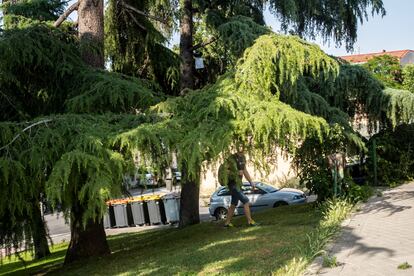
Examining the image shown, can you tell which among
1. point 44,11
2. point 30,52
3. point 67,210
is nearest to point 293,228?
point 67,210

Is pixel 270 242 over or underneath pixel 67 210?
underneath

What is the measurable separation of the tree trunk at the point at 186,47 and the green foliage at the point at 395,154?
661 centimetres

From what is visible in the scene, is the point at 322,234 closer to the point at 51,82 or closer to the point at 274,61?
the point at 274,61

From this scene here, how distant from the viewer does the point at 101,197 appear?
5.75 meters

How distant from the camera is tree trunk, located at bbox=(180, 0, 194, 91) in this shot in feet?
42.8

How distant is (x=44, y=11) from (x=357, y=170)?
417 inches

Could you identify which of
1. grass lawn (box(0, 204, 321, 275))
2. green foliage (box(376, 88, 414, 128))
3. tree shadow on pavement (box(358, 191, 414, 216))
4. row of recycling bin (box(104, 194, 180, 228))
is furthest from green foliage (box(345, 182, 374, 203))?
row of recycling bin (box(104, 194, 180, 228))

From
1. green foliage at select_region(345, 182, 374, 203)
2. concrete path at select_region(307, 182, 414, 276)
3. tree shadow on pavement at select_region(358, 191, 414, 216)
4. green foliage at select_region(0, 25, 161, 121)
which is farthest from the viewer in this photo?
green foliage at select_region(345, 182, 374, 203)

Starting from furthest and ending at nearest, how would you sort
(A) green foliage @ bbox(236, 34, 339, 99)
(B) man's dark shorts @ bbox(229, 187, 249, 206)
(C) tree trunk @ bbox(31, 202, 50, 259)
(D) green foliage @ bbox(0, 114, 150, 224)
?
(B) man's dark shorts @ bbox(229, 187, 249, 206) < (A) green foliage @ bbox(236, 34, 339, 99) < (C) tree trunk @ bbox(31, 202, 50, 259) < (D) green foliage @ bbox(0, 114, 150, 224)

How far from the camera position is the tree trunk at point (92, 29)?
399 inches

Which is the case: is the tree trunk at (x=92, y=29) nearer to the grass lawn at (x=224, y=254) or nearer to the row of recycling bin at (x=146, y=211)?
the grass lawn at (x=224, y=254)

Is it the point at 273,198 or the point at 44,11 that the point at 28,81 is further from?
the point at 273,198

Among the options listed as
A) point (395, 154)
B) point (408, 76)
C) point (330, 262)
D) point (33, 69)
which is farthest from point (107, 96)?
point (408, 76)

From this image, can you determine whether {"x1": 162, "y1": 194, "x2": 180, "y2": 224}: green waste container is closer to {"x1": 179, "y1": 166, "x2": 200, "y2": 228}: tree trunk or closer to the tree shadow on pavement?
{"x1": 179, "y1": 166, "x2": 200, "y2": 228}: tree trunk
